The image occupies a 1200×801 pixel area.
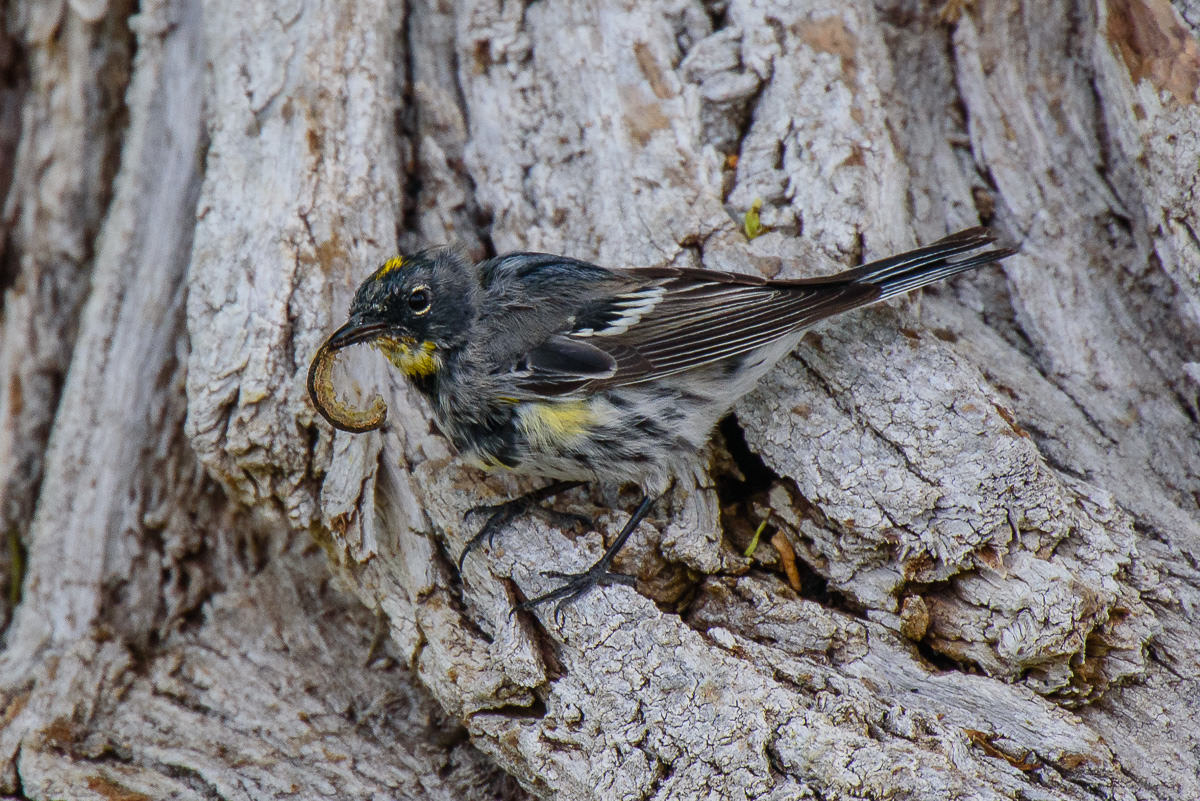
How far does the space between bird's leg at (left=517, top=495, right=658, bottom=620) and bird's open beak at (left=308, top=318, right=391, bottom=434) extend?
33.9 inches

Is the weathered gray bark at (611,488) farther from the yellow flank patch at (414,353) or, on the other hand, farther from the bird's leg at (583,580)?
the yellow flank patch at (414,353)

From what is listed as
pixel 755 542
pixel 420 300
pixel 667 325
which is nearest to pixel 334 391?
pixel 420 300

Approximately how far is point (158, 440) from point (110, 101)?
78.9 inches

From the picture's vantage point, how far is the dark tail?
3441 mm

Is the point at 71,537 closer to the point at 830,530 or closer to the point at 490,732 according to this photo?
the point at 490,732

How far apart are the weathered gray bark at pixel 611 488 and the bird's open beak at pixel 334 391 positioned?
23 centimetres

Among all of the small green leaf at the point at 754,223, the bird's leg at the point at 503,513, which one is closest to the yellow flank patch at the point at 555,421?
the bird's leg at the point at 503,513

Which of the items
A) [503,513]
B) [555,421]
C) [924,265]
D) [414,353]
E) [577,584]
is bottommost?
[577,584]

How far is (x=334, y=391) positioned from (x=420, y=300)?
19.0 inches

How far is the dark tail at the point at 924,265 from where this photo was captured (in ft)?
11.3

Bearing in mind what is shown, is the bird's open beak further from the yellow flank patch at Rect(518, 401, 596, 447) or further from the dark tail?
the dark tail

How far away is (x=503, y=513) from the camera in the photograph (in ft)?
11.6

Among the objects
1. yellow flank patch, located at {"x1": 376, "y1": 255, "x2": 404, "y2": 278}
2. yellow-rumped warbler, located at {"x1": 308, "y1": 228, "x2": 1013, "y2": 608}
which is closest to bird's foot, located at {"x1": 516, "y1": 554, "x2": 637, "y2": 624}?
yellow-rumped warbler, located at {"x1": 308, "y1": 228, "x2": 1013, "y2": 608}

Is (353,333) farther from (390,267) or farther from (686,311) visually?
(686,311)
